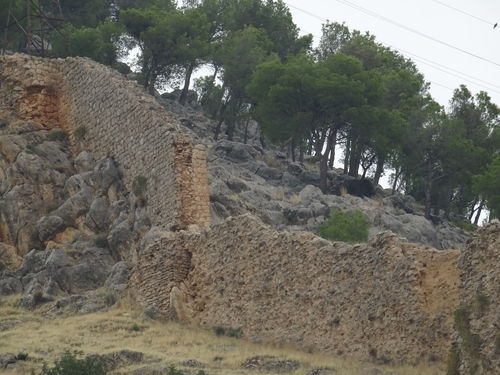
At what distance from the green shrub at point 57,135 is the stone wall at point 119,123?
194 mm

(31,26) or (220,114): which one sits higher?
(31,26)

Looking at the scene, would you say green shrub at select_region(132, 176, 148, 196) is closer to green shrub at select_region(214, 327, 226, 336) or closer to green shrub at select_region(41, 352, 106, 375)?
green shrub at select_region(214, 327, 226, 336)

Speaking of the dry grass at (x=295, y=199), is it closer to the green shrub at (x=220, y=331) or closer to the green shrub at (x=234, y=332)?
the green shrub at (x=220, y=331)

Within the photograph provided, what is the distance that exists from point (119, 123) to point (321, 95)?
36.8 feet

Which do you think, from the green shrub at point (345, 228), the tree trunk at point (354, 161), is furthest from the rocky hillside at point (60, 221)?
the tree trunk at point (354, 161)

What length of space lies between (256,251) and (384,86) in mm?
23022

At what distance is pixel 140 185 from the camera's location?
33469 mm

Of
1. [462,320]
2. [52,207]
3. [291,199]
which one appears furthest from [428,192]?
[462,320]

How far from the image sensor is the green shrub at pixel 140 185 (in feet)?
109

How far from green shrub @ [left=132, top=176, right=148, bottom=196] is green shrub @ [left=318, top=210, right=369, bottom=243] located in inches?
174

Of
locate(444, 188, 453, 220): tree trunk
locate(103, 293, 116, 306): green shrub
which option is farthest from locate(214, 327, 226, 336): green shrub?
locate(444, 188, 453, 220): tree trunk

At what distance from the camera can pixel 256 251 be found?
88.3ft

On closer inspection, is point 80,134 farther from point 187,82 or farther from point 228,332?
point 187,82

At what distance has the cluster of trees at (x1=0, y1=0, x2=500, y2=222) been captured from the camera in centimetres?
4547
